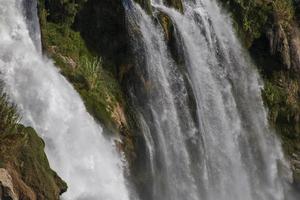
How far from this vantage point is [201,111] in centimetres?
2361

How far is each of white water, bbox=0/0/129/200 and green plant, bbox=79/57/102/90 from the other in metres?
1.42

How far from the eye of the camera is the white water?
15.2 metres

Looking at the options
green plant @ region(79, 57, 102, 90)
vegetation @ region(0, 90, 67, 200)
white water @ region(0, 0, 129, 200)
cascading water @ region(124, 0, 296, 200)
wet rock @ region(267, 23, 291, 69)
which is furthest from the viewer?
wet rock @ region(267, 23, 291, 69)

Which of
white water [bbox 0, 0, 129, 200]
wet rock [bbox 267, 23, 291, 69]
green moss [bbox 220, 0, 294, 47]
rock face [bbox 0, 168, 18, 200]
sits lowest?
rock face [bbox 0, 168, 18, 200]

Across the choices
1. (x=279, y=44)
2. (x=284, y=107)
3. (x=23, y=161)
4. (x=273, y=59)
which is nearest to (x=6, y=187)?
(x=23, y=161)

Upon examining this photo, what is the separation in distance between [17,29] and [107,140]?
398cm

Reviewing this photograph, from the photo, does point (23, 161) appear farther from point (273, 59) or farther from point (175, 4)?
point (273, 59)

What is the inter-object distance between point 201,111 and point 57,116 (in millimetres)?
8714

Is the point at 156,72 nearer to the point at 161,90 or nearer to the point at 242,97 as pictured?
the point at 161,90

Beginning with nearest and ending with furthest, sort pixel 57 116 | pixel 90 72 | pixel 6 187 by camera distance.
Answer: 1. pixel 6 187
2. pixel 57 116
3. pixel 90 72

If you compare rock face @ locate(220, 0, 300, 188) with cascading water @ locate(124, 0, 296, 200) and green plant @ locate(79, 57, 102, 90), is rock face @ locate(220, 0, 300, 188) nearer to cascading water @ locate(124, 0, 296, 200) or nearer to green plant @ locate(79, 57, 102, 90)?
cascading water @ locate(124, 0, 296, 200)

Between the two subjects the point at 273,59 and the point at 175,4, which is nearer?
the point at 175,4

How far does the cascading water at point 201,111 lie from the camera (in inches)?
824

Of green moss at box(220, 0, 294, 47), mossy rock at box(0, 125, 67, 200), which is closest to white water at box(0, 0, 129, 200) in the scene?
mossy rock at box(0, 125, 67, 200)
